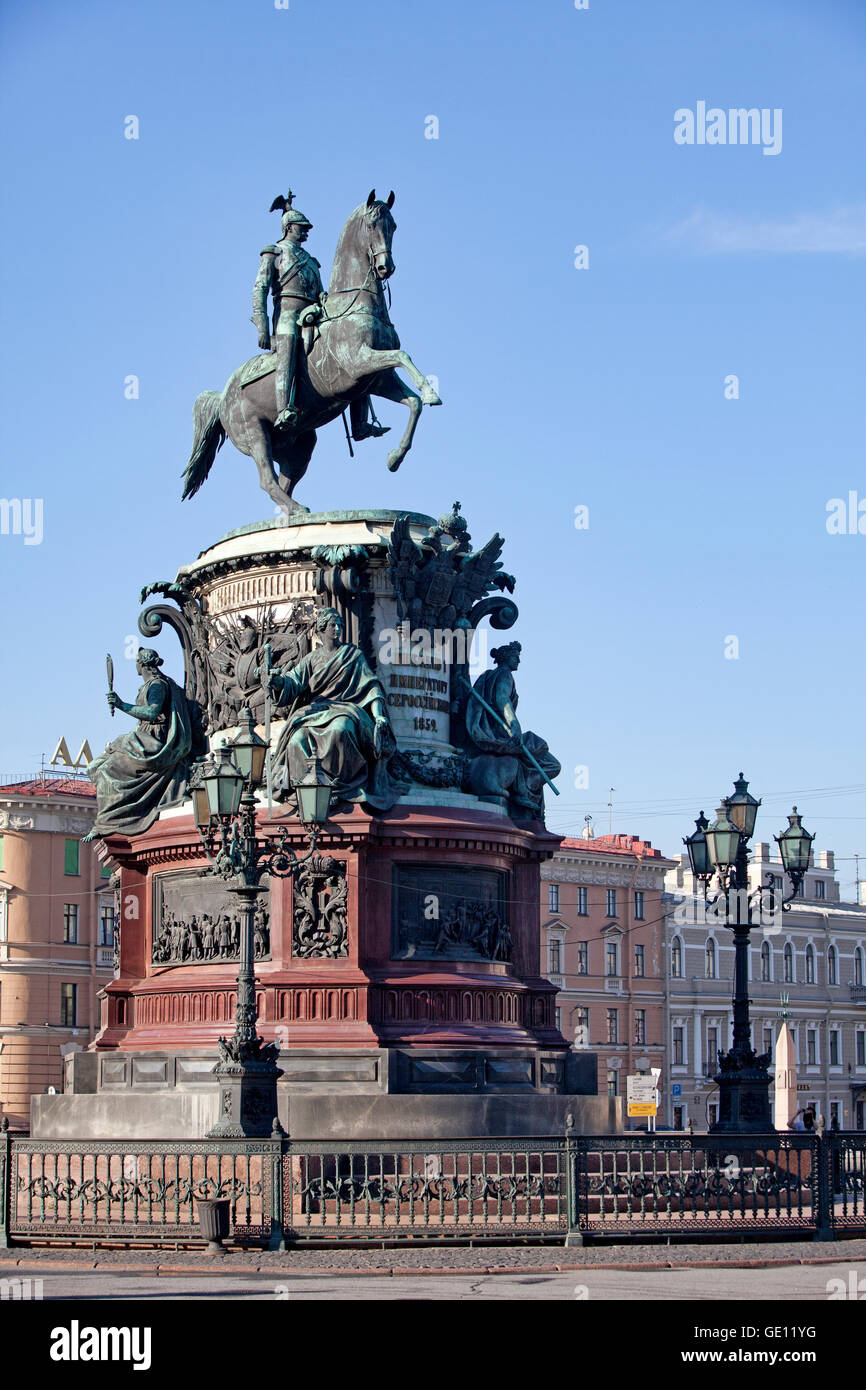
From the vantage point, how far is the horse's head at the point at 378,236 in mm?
29125

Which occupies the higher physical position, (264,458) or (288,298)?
(288,298)

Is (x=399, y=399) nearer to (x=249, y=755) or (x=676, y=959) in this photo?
(x=249, y=755)

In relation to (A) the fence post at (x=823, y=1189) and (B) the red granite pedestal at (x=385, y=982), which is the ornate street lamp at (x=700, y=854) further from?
(A) the fence post at (x=823, y=1189)

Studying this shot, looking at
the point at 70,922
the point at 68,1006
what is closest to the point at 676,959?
the point at 70,922

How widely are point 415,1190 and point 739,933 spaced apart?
312 inches

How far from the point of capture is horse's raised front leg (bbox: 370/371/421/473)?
96.4ft

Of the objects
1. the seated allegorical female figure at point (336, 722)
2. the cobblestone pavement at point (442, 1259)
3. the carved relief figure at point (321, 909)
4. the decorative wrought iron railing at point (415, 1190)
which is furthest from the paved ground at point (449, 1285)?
the seated allegorical female figure at point (336, 722)

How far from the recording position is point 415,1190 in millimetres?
20156

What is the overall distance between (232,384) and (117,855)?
287 inches

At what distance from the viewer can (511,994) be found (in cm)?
2753

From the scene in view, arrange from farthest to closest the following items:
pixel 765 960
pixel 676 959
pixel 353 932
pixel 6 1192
A: 1. pixel 765 960
2. pixel 676 959
3. pixel 353 932
4. pixel 6 1192

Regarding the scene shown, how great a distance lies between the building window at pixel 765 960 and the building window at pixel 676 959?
22.9ft

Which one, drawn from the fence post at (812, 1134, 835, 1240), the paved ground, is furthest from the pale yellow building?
the paved ground
